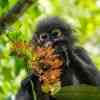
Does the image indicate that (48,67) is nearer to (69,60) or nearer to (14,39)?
(14,39)

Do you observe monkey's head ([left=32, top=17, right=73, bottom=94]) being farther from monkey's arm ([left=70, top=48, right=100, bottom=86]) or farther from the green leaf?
the green leaf

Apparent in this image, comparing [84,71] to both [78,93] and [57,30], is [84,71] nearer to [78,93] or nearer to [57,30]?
[57,30]

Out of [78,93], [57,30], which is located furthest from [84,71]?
[78,93]

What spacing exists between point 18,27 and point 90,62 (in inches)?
69.7

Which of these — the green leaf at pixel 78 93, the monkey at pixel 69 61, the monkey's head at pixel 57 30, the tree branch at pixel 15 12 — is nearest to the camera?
the green leaf at pixel 78 93

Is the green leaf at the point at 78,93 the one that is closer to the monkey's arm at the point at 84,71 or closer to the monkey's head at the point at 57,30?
the monkey's head at the point at 57,30

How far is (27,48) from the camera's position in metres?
0.92

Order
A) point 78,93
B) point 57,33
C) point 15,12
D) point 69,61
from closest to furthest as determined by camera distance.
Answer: point 78,93, point 15,12, point 57,33, point 69,61

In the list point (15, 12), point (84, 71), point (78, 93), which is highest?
point (15, 12)

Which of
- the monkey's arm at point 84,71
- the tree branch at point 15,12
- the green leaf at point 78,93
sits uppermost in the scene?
the tree branch at point 15,12

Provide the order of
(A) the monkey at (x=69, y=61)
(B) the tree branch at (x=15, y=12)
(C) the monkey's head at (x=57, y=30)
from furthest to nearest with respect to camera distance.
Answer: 1. (A) the monkey at (x=69, y=61)
2. (C) the monkey's head at (x=57, y=30)
3. (B) the tree branch at (x=15, y=12)

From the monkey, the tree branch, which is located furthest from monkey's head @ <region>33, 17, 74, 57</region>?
the tree branch

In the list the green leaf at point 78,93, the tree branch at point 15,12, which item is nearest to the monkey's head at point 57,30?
the tree branch at point 15,12

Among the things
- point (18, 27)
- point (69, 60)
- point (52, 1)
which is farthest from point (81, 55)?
point (18, 27)
